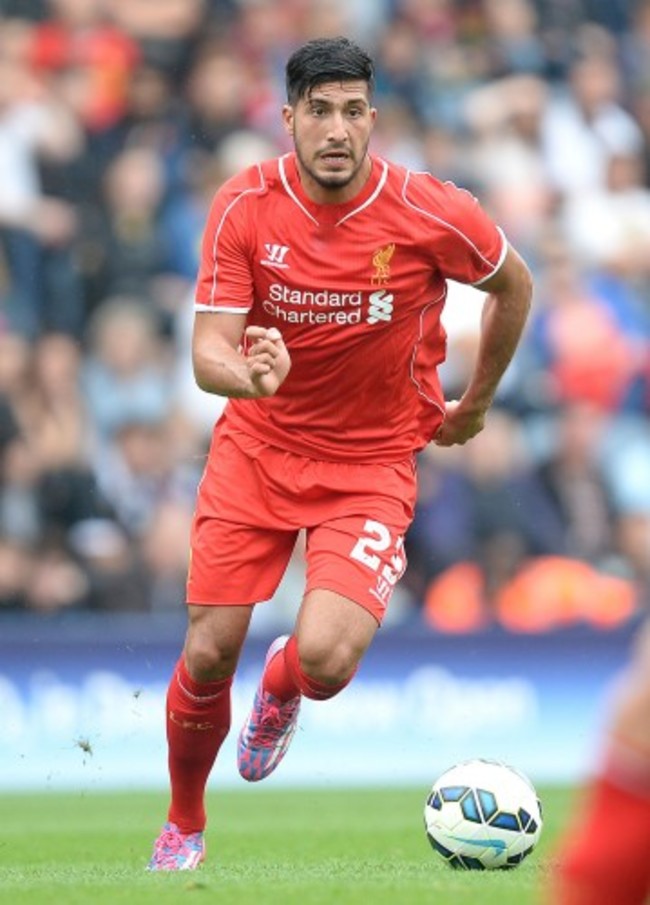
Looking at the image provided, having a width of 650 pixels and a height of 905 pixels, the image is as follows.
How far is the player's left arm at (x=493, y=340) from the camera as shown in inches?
294

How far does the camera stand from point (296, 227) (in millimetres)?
7227

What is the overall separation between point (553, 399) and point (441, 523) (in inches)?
54.3

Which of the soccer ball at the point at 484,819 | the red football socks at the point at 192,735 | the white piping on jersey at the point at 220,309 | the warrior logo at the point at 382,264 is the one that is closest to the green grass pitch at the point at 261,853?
the soccer ball at the point at 484,819

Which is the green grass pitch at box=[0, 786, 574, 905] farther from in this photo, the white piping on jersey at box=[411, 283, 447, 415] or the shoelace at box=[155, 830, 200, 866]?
the white piping on jersey at box=[411, 283, 447, 415]

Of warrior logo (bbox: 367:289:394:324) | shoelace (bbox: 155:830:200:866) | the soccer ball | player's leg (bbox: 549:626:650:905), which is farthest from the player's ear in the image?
player's leg (bbox: 549:626:650:905)

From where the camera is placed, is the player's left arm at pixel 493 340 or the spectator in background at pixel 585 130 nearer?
the player's left arm at pixel 493 340

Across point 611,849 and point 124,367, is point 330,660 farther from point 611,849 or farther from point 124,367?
point 124,367

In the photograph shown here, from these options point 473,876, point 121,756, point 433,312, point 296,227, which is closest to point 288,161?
point 296,227

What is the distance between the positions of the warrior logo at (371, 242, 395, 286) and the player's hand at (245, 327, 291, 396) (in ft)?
2.17

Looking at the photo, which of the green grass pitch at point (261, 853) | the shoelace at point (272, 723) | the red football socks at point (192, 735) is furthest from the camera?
the shoelace at point (272, 723)

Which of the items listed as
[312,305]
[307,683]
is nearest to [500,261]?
[312,305]

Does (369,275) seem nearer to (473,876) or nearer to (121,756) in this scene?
(473,876)

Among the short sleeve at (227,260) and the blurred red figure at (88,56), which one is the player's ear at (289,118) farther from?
the blurred red figure at (88,56)

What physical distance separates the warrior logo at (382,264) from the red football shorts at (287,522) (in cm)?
67
